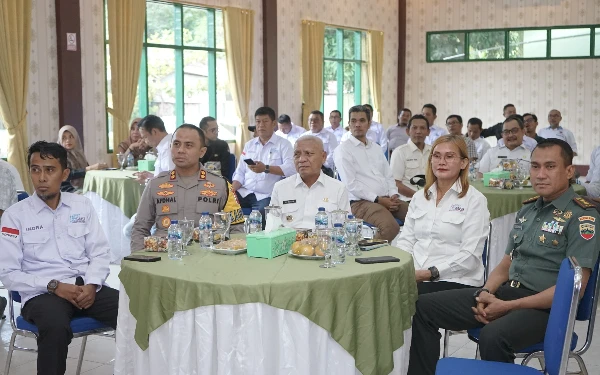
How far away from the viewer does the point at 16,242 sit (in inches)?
145

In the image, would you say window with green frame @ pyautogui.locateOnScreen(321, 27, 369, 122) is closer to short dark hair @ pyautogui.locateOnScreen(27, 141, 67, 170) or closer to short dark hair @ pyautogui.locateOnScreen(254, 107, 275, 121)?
short dark hair @ pyautogui.locateOnScreen(254, 107, 275, 121)

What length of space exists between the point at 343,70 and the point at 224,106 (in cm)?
381

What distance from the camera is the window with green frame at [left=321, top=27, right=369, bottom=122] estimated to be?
15.4 meters

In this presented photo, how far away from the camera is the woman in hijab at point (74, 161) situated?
26.4ft

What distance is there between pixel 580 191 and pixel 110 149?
6738 mm

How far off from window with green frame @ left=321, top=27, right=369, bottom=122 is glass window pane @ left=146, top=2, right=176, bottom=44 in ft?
13.9

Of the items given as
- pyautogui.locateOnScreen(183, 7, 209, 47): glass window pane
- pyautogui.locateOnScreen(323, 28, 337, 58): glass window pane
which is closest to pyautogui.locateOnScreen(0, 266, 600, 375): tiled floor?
pyautogui.locateOnScreen(183, 7, 209, 47): glass window pane

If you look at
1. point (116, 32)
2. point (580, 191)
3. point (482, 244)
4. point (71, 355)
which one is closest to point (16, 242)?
point (71, 355)

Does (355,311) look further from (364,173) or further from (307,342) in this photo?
(364,173)

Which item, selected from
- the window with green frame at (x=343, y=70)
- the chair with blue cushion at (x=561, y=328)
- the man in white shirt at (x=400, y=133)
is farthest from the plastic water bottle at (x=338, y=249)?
the window with green frame at (x=343, y=70)

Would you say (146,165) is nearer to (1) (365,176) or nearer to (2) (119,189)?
(2) (119,189)

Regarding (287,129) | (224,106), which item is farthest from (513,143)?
(224,106)

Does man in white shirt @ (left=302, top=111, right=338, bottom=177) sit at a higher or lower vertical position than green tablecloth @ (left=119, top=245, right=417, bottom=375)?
higher

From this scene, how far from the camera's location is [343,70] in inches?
625
